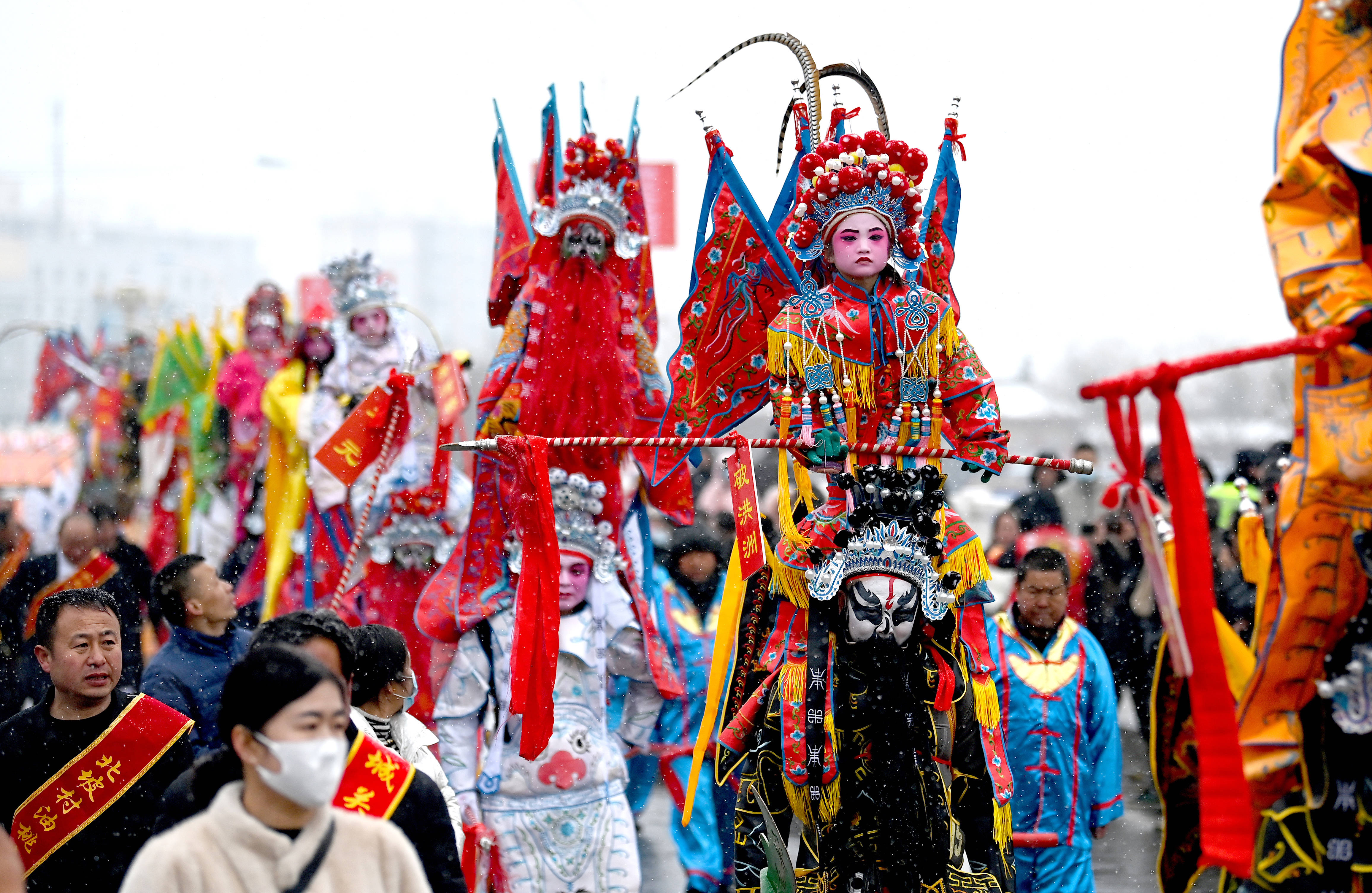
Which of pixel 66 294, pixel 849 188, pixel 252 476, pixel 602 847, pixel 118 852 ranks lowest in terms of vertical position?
pixel 602 847

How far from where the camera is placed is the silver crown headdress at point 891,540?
4.62 metres

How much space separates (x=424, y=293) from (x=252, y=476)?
21853 mm

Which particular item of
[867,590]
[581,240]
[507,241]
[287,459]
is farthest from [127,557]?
[867,590]

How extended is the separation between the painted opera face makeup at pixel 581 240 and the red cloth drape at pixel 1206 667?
137 inches

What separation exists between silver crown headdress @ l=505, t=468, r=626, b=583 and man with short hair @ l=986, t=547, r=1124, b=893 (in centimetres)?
157

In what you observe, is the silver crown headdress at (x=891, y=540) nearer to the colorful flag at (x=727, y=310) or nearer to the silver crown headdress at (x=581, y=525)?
the colorful flag at (x=727, y=310)

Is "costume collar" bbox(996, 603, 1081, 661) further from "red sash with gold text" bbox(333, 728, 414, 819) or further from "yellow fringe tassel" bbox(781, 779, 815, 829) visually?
"red sash with gold text" bbox(333, 728, 414, 819)

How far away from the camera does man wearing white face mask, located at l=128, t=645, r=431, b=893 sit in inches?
108

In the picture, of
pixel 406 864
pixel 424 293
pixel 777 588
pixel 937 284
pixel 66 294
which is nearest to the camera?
pixel 406 864

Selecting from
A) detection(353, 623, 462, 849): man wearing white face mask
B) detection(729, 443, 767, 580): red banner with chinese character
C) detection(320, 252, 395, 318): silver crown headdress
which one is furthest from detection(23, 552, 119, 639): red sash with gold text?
detection(729, 443, 767, 580): red banner with chinese character

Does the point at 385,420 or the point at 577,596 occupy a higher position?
the point at 385,420

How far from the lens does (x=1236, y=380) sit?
2336cm

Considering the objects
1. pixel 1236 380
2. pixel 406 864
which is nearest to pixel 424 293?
pixel 1236 380

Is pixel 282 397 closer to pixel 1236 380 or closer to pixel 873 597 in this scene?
pixel 873 597
